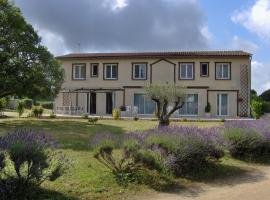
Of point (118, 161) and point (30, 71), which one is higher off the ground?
point (30, 71)

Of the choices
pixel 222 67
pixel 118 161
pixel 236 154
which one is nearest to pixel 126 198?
pixel 118 161

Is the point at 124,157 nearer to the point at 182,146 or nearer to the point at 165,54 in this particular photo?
the point at 182,146

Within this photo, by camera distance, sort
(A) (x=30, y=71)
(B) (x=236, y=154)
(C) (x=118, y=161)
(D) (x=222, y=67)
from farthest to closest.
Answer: (D) (x=222, y=67), (A) (x=30, y=71), (B) (x=236, y=154), (C) (x=118, y=161)

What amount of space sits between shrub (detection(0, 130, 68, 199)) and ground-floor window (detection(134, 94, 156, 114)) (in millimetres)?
35706

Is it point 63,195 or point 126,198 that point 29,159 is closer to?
point 63,195

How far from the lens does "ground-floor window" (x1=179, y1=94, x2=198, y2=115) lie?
43.5 meters

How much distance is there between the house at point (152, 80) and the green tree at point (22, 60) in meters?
15.0

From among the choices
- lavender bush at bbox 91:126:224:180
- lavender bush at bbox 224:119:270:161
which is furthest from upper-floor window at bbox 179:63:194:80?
lavender bush at bbox 91:126:224:180

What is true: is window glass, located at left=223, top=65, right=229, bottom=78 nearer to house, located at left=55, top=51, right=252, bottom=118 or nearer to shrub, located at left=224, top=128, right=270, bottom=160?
house, located at left=55, top=51, right=252, bottom=118

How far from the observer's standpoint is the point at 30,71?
26906 mm

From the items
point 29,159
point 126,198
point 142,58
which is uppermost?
point 142,58

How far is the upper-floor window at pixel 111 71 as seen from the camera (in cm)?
Answer: 4566

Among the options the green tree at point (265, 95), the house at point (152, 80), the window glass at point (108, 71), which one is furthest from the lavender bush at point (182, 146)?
the green tree at point (265, 95)

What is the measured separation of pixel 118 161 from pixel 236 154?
487 cm
